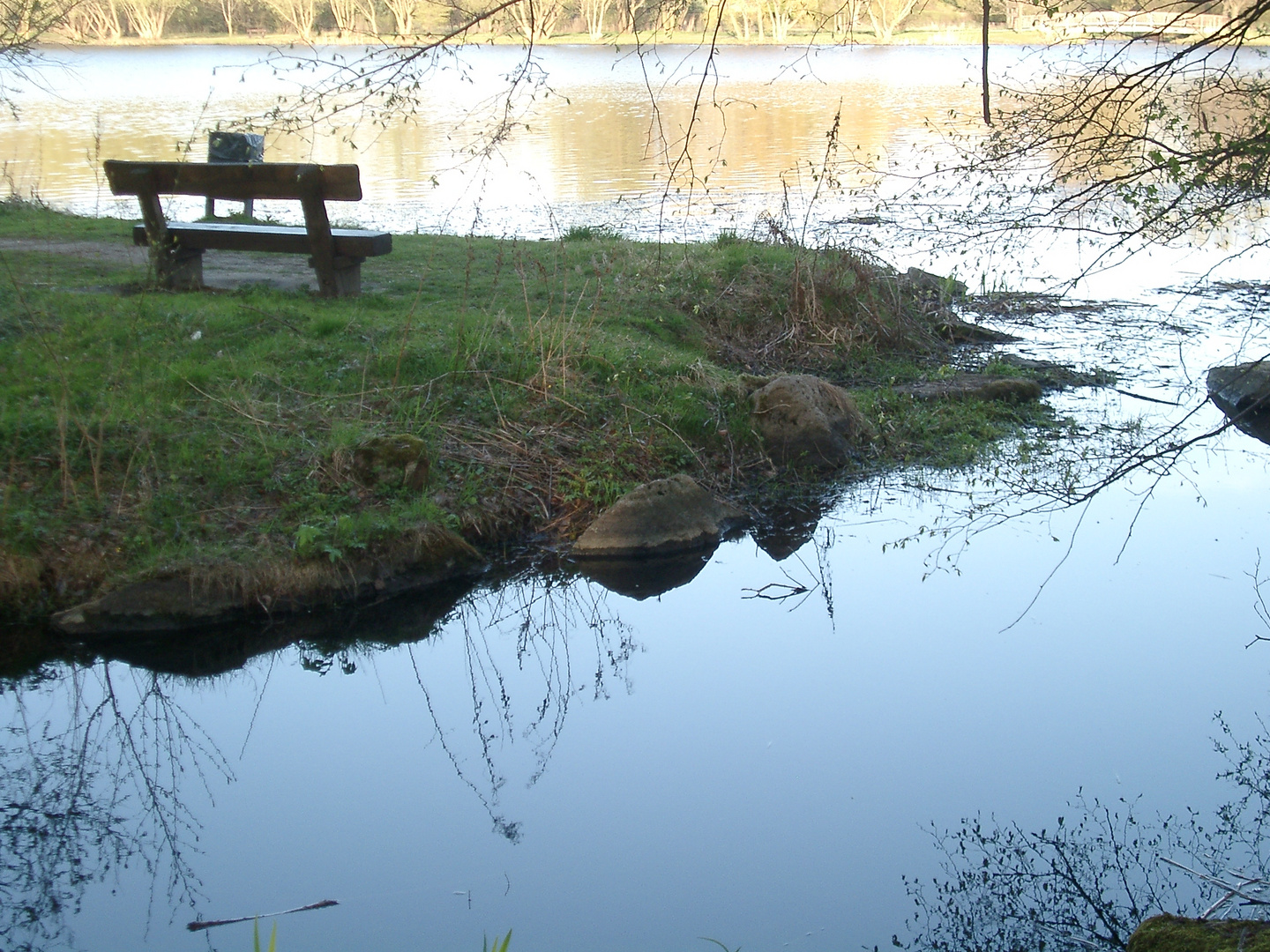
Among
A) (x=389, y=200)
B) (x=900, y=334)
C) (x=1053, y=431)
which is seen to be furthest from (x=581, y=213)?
(x=1053, y=431)

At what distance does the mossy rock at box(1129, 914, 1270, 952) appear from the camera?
2947mm

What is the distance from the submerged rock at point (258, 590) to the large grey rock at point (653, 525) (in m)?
0.89

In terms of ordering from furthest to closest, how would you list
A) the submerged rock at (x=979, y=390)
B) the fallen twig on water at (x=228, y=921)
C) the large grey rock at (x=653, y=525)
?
the submerged rock at (x=979, y=390) → the large grey rock at (x=653, y=525) → the fallen twig on water at (x=228, y=921)

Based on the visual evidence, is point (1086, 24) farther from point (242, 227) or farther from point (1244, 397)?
point (242, 227)

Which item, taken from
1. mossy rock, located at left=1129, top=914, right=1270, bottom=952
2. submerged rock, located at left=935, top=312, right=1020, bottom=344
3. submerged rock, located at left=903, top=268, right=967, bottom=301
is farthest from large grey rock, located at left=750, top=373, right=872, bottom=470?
mossy rock, located at left=1129, top=914, right=1270, bottom=952

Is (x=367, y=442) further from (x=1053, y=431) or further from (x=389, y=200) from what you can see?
(x=389, y=200)

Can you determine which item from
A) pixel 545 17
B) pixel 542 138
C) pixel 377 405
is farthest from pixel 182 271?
pixel 542 138

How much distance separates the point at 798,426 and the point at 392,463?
2839 mm

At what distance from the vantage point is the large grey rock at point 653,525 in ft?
21.9

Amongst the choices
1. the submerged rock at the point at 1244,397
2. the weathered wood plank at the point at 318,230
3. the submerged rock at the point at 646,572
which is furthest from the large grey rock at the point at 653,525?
the submerged rock at the point at 1244,397

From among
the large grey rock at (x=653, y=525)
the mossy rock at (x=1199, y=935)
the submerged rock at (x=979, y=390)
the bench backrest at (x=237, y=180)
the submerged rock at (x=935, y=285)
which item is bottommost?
the mossy rock at (x=1199, y=935)

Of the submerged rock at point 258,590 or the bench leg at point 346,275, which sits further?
the bench leg at point 346,275

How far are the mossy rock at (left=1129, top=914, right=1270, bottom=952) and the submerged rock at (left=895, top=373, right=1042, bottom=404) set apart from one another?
239 inches

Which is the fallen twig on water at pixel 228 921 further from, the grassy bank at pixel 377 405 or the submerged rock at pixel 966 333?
the submerged rock at pixel 966 333
